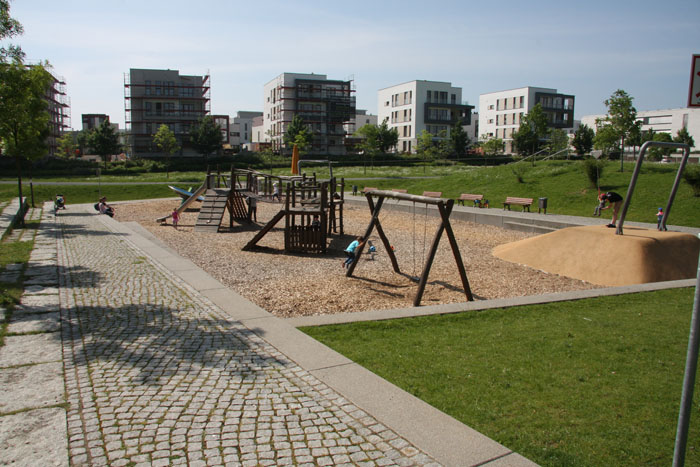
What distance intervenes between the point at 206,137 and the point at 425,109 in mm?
36227

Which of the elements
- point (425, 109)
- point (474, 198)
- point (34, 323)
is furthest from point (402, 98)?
point (34, 323)

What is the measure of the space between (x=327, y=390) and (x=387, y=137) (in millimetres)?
70563

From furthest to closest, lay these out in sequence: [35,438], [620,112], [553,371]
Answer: [620,112]
[553,371]
[35,438]

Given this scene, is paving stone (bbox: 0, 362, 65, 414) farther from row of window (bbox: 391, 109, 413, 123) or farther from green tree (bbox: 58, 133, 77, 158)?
green tree (bbox: 58, 133, 77, 158)

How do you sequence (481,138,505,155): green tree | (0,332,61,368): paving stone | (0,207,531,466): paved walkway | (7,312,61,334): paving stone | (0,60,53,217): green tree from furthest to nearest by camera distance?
(481,138,505,155): green tree
(0,60,53,217): green tree
(7,312,61,334): paving stone
(0,332,61,368): paving stone
(0,207,531,466): paved walkway

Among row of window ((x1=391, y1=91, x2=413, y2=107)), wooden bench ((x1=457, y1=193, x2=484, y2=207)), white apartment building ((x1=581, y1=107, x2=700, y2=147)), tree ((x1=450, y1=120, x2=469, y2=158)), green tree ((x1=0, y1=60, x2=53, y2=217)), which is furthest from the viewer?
row of window ((x1=391, y1=91, x2=413, y2=107))

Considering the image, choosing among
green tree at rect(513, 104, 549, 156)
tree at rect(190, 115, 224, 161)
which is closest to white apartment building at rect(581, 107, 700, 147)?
green tree at rect(513, 104, 549, 156)

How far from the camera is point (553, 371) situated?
5.76 metres

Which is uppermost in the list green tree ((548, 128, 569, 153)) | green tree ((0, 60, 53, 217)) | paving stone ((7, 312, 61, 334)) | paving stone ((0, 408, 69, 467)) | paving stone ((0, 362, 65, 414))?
green tree ((548, 128, 569, 153))

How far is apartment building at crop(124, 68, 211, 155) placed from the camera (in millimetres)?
78938

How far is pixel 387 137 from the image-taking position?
73.9 metres

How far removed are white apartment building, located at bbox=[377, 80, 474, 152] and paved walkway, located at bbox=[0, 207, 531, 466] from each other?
78094 mm

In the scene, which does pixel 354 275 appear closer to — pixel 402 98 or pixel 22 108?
pixel 22 108

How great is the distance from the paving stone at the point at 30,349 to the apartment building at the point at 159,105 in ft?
249
